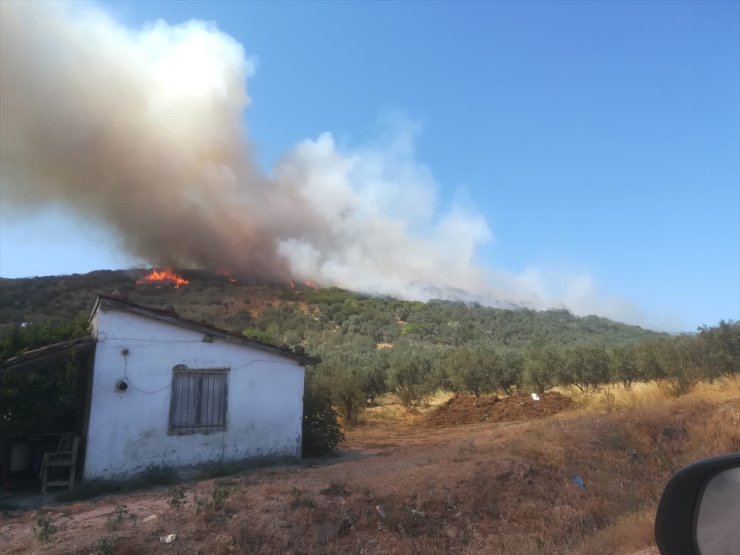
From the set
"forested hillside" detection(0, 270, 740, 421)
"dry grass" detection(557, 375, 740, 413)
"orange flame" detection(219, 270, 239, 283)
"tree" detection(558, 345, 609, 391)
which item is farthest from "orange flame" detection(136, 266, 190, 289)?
"dry grass" detection(557, 375, 740, 413)

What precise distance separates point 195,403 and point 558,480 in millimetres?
7478

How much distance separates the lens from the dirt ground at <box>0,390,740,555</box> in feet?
20.7

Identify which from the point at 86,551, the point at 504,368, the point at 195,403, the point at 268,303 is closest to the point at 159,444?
the point at 195,403

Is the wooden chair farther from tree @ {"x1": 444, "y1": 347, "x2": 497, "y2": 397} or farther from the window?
tree @ {"x1": 444, "y1": 347, "x2": 497, "y2": 397}

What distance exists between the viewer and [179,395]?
11.4m

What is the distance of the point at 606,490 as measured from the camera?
8.34 meters

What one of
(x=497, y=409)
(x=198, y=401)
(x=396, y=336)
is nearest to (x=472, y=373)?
(x=497, y=409)

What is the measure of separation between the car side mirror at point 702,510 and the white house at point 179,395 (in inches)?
423

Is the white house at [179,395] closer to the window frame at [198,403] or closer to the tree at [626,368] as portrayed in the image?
the window frame at [198,403]

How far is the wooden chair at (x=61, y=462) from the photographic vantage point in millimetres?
9922

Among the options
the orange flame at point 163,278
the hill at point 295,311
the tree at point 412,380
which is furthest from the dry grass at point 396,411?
the orange flame at point 163,278

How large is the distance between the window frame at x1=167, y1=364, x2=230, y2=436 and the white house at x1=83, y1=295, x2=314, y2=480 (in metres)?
0.02

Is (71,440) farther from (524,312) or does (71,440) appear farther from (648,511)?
(524,312)

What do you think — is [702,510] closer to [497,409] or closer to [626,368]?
[497,409]
